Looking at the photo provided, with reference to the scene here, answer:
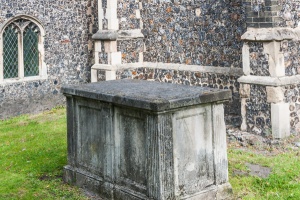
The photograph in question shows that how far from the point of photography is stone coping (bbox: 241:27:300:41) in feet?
29.7

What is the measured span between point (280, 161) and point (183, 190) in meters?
2.71

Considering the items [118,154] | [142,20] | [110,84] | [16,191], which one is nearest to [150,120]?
[118,154]

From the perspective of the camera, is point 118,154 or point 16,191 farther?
point 16,191

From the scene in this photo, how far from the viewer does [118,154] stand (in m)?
6.21

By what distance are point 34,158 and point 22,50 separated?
533 centimetres

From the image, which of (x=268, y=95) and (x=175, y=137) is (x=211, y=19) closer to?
(x=268, y=95)

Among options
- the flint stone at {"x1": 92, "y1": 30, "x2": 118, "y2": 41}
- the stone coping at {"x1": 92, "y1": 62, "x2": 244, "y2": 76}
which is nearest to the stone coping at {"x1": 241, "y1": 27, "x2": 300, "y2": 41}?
the stone coping at {"x1": 92, "y1": 62, "x2": 244, "y2": 76}

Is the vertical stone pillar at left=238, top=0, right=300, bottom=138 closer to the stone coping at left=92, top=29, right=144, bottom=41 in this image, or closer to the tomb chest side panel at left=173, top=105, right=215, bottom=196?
the tomb chest side panel at left=173, top=105, right=215, bottom=196

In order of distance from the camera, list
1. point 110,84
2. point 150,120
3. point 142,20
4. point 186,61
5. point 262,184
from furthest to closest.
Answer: point 142,20 < point 186,61 < point 110,84 < point 262,184 < point 150,120

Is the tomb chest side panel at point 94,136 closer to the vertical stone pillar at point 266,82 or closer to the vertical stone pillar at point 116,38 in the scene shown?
the vertical stone pillar at point 266,82

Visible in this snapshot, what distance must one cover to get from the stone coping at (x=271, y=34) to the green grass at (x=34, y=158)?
4.12 meters

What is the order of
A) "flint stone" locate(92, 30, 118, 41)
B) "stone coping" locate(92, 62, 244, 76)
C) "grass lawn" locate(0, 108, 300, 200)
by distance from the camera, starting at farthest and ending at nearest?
"flint stone" locate(92, 30, 118, 41), "stone coping" locate(92, 62, 244, 76), "grass lawn" locate(0, 108, 300, 200)

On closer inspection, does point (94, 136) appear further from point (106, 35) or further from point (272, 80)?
point (106, 35)

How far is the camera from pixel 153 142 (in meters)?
5.66
